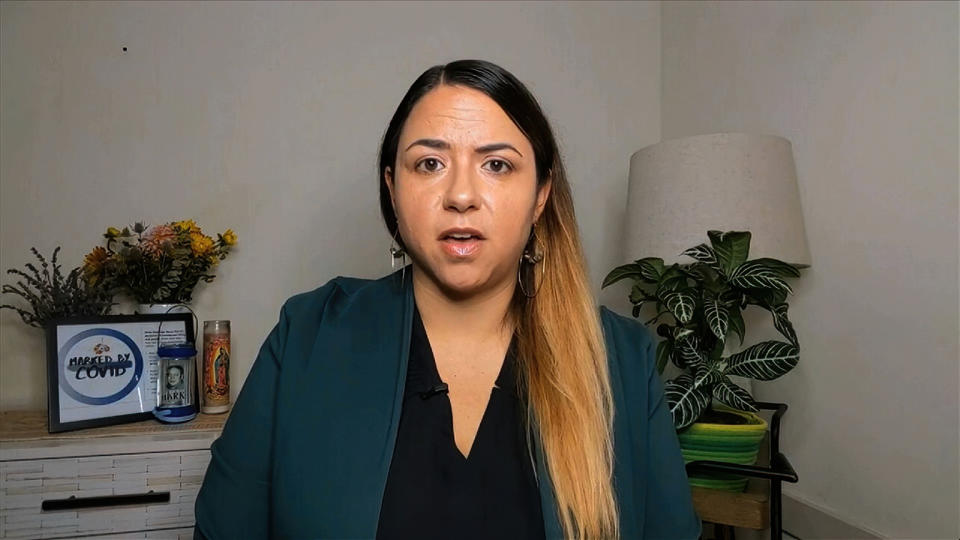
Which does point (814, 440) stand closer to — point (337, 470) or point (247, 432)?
Answer: point (337, 470)

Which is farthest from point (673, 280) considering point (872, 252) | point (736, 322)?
point (872, 252)

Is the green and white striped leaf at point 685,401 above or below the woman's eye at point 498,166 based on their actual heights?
below

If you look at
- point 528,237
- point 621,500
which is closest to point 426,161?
point 528,237

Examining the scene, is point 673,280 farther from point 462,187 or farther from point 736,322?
point 462,187

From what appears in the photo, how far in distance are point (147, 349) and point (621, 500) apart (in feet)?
3.74

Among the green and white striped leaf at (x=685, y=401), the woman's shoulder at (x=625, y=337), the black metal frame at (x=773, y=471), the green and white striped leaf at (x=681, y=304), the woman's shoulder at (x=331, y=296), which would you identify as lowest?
the black metal frame at (x=773, y=471)

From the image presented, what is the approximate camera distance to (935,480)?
107 centimetres

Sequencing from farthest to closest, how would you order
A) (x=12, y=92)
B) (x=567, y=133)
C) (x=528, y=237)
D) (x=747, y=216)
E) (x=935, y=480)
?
(x=567, y=133) < (x=12, y=92) < (x=747, y=216) < (x=935, y=480) < (x=528, y=237)

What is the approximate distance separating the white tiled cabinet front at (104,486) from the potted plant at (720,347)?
1.03 meters

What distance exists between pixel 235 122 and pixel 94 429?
875 millimetres

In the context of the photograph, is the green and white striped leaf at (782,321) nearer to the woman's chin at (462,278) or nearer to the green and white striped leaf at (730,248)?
the green and white striped leaf at (730,248)

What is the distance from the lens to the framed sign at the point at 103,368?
125 centimetres

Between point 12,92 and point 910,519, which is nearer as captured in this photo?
point 910,519

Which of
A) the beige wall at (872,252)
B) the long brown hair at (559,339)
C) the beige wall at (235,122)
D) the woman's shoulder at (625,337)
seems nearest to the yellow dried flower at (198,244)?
the beige wall at (235,122)
